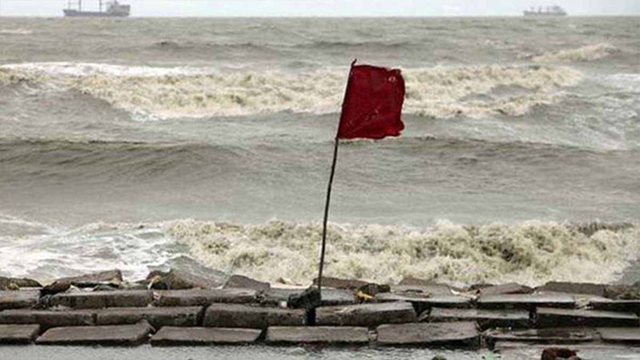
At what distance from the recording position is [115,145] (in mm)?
19281

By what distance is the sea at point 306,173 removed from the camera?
10.6 metres

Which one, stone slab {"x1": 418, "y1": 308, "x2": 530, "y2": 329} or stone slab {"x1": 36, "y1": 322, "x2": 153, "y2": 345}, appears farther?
stone slab {"x1": 418, "y1": 308, "x2": 530, "y2": 329}

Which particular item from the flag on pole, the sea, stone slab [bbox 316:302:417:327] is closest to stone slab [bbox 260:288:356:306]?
stone slab [bbox 316:302:417:327]

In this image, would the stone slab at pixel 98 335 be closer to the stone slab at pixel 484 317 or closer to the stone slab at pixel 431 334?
the stone slab at pixel 431 334

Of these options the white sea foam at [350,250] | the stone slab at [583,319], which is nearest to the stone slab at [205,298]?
the stone slab at [583,319]

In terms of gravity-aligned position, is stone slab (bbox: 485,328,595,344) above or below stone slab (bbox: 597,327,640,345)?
below

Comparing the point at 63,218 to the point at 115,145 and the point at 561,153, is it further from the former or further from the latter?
the point at 561,153

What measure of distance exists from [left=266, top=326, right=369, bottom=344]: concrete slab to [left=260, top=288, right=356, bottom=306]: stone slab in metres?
0.36

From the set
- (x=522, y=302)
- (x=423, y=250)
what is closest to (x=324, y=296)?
(x=522, y=302)

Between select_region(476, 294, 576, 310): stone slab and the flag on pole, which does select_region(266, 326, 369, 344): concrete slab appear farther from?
the flag on pole

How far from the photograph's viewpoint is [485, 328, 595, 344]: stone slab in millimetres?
5547

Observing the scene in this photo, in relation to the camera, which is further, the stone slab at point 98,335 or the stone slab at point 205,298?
the stone slab at point 205,298

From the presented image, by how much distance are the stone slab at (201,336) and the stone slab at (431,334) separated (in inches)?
32.6

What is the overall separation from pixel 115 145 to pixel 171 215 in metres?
6.94
